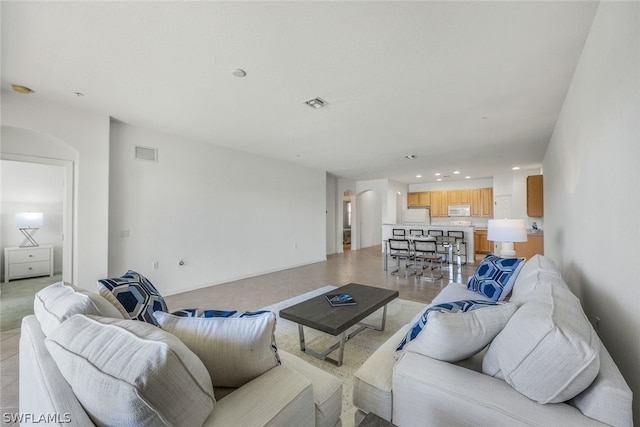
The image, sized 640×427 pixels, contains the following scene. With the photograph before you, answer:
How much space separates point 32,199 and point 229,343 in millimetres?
6466

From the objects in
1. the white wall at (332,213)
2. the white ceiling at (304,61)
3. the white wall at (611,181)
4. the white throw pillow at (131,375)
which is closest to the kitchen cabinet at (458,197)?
the white wall at (332,213)

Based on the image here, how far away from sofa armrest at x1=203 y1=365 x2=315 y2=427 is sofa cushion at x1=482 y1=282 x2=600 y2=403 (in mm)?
801

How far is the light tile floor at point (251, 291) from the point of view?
243 cm

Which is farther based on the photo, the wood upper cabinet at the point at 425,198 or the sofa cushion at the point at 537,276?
the wood upper cabinet at the point at 425,198

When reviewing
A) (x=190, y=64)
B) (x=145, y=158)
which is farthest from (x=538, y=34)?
(x=145, y=158)

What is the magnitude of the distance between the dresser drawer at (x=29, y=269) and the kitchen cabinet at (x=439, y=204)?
10809mm

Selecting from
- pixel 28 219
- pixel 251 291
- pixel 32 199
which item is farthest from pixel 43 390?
pixel 32 199

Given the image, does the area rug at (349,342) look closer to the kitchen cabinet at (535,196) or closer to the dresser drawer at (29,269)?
the kitchen cabinet at (535,196)

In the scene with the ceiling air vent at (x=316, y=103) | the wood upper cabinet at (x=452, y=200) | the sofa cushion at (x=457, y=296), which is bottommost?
the sofa cushion at (x=457, y=296)

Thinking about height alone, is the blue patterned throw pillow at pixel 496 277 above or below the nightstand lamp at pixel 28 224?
below

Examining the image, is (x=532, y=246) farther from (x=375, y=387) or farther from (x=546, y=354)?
(x=375, y=387)

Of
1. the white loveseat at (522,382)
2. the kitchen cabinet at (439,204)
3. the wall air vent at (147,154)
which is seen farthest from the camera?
the kitchen cabinet at (439,204)

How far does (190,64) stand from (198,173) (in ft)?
8.71

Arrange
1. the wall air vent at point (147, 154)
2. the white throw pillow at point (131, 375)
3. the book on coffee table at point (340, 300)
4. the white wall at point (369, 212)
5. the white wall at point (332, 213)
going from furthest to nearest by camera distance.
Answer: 1. the white wall at point (369, 212)
2. the white wall at point (332, 213)
3. the wall air vent at point (147, 154)
4. the book on coffee table at point (340, 300)
5. the white throw pillow at point (131, 375)
